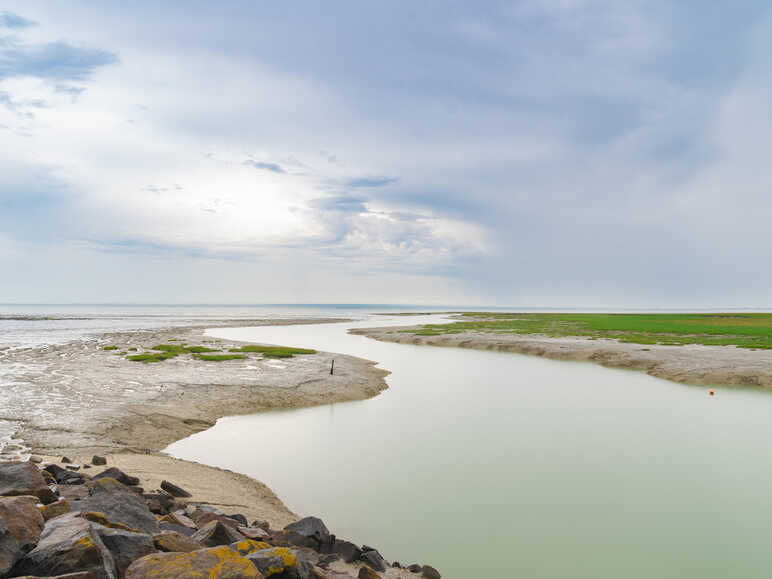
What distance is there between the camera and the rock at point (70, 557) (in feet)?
19.9

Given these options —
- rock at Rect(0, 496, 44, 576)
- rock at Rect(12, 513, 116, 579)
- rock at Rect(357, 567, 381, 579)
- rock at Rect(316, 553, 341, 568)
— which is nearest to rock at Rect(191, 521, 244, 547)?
rock at Rect(316, 553, 341, 568)

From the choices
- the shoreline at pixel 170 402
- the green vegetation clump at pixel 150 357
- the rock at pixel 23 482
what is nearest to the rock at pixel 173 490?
the shoreline at pixel 170 402

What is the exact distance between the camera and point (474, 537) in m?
12.5

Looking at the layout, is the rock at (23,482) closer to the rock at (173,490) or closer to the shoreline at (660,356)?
the rock at (173,490)

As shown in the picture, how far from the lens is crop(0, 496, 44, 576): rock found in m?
6.32

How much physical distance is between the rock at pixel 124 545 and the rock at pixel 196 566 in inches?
19.7

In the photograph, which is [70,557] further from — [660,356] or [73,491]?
[660,356]

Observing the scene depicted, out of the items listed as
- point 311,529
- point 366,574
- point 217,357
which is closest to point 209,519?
point 311,529

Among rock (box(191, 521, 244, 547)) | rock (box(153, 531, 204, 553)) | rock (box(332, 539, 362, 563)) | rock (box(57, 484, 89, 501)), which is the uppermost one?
rock (box(153, 531, 204, 553))

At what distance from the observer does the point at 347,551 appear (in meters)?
10.2

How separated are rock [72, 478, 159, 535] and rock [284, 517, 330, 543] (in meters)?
3.03

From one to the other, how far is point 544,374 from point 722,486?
82.2 ft

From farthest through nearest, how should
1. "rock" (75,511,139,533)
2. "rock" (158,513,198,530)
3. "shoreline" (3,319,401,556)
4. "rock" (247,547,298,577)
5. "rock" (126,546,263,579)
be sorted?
"shoreline" (3,319,401,556), "rock" (158,513,198,530), "rock" (75,511,139,533), "rock" (247,547,298,577), "rock" (126,546,263,579)

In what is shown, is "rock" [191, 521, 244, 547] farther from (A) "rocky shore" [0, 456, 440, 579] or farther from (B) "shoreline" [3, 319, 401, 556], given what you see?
(B) "shoreline" [3, 319, 401, 556]
